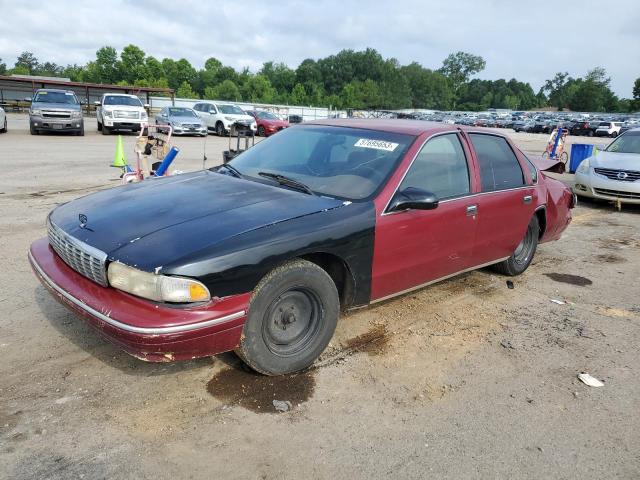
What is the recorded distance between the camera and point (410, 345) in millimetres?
3676

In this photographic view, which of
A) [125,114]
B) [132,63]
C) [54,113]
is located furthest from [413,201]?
[132,63]

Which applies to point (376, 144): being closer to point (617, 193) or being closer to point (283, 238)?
point (283, 238)

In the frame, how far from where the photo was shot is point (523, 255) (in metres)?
5.33

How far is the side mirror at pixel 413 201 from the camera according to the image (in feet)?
11.4

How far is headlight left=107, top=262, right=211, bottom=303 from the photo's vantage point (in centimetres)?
261

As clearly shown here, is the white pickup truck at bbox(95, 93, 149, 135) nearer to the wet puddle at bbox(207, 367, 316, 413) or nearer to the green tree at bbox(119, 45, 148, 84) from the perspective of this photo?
the wet puddle at bbox(207, 367, 316, 413)

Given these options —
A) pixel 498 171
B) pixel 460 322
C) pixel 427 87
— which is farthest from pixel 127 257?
pixel 427 87

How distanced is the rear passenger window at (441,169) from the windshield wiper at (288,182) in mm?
684

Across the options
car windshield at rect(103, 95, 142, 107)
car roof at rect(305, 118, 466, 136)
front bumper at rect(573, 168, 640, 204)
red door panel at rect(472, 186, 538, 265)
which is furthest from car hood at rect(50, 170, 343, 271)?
car windshield at rect(103, 95, 142, 107)

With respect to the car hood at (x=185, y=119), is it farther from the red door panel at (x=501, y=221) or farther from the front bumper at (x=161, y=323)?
the front bumper at (x=161, y=323)

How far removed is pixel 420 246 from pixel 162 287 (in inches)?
76.1

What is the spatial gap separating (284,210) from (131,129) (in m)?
20.2

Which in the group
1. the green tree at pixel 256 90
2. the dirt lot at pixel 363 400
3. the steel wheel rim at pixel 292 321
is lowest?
the dirt lot at pixel 363 400

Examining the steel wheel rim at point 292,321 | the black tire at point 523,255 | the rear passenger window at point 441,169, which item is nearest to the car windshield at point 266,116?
the black tire at point 523,255
